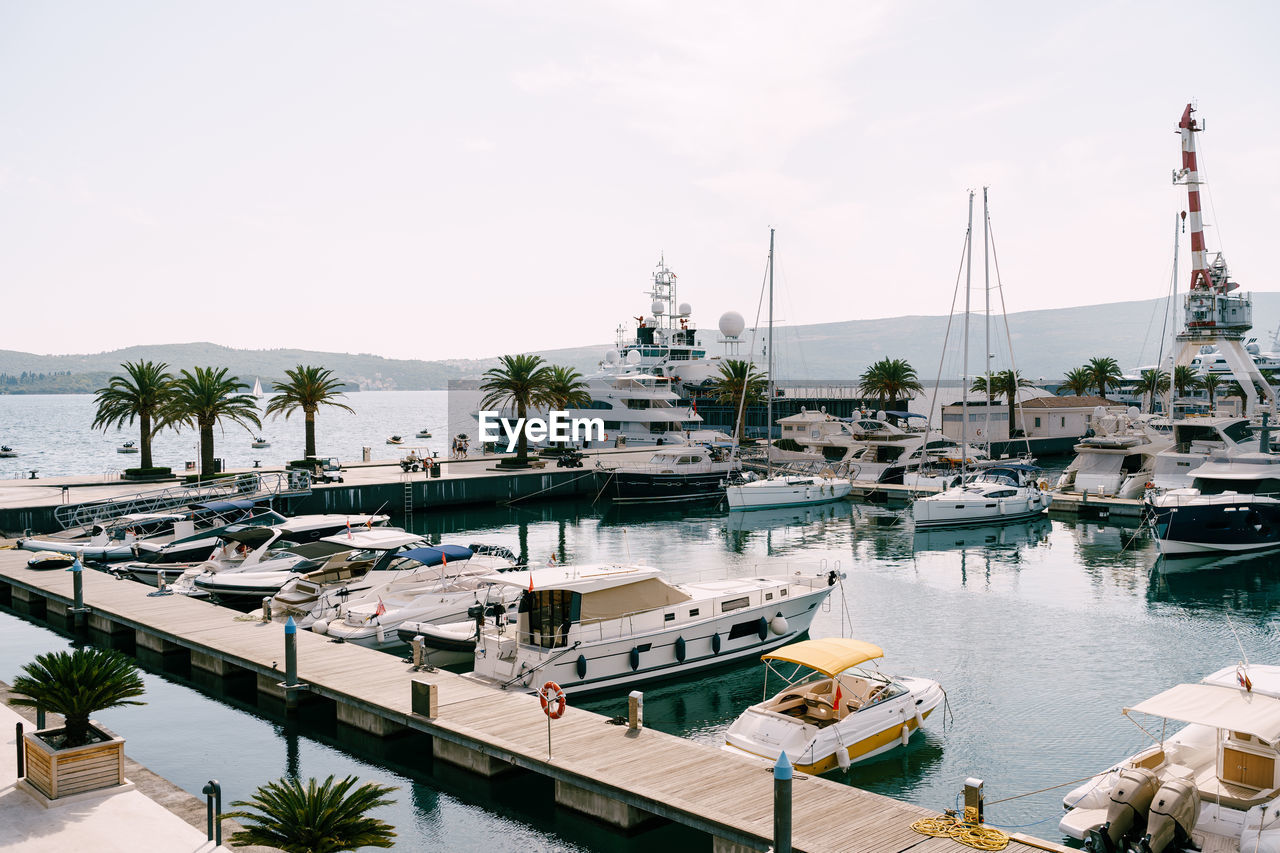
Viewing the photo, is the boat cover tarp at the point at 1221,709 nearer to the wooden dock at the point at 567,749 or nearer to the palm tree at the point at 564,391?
the wooden dock at the point at 567,749

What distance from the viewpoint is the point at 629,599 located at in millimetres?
23781

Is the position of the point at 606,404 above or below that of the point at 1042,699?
above

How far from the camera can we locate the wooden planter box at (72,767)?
13820mm

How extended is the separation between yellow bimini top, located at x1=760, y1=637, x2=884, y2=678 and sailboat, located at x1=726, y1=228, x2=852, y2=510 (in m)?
37.5

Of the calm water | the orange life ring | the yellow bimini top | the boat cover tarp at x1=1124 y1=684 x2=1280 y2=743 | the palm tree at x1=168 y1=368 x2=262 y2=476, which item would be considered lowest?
the calm water

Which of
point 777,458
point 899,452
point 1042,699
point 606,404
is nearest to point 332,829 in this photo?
point 1042,699

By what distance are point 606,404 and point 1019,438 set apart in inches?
1517

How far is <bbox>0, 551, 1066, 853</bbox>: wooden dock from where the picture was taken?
13.9 metres

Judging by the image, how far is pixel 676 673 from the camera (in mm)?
24625

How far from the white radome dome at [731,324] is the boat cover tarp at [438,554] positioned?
305 ft

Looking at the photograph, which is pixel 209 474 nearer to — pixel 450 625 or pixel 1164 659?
pixel 450 625

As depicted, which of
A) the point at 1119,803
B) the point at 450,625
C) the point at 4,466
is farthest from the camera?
the point at 4,466

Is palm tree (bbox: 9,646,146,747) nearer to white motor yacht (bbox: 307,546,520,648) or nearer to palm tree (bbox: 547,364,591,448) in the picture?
white motor yacht (bbox: 307,546,520,648)

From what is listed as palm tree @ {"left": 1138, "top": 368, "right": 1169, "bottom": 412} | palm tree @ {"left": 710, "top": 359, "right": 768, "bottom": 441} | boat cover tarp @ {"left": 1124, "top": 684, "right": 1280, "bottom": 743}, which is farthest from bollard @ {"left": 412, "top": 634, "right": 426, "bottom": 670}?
palm tree @ {"left": 1138, "top": 368, "right": 1169, "bottom": 412}
